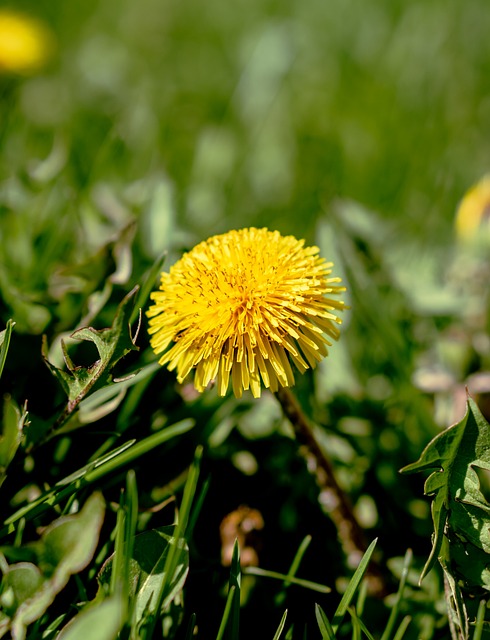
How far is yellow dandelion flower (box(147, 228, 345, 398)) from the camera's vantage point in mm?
771

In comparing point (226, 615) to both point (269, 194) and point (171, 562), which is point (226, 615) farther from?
point (269, 194)

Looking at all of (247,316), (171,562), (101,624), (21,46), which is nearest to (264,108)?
(21,46)

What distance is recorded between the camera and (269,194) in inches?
75.9

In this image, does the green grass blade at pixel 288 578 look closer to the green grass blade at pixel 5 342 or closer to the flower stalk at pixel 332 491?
the flower stalk at pixel 332 491

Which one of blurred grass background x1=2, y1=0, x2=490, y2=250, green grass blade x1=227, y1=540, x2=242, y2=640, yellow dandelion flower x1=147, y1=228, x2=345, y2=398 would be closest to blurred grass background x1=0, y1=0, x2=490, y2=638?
blurred grass background x1=2, y1=0, x2=490, y2=250

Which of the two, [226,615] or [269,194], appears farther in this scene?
[269,194]

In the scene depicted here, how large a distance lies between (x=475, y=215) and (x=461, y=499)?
827 mm

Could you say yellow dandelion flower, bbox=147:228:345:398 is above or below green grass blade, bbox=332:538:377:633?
above

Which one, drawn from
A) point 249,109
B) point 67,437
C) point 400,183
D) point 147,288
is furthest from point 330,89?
point 67,437

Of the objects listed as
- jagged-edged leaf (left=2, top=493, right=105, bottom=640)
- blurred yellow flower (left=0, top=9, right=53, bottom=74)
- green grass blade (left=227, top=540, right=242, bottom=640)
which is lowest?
green grass blade (left=227, top=540, right=242, bottom=640)

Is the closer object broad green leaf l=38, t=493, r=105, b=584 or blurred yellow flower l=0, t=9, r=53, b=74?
broad green leaf l=38, t=493, r=105, b=584

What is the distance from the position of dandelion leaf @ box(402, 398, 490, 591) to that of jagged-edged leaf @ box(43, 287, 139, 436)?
1.35 feet

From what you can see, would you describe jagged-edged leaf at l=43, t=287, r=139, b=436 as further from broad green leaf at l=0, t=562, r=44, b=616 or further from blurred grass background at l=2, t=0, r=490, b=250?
blurred grass background at l=2, t=0, r=490, b=250

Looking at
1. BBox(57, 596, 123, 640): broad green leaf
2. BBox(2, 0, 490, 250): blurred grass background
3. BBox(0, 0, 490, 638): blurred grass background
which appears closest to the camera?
BBox(57, 596, 123, 640): broad green leaf
